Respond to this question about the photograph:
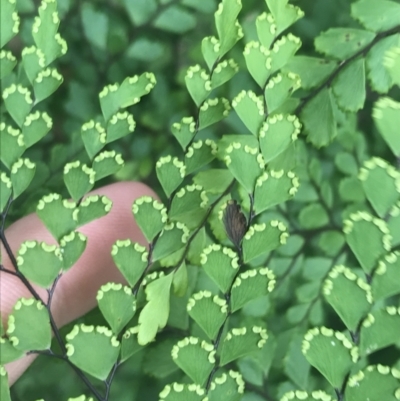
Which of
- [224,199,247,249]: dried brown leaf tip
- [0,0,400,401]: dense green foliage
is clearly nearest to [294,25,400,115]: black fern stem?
[0,0,400,401]: dense green foliage

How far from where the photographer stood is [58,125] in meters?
0.72

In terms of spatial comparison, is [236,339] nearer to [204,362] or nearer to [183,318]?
[204,362]

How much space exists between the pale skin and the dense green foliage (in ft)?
0.11

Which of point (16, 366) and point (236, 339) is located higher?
point (236, 339)

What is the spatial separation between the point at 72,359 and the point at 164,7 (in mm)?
449

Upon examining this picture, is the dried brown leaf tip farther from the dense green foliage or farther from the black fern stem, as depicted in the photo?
the black fern stem

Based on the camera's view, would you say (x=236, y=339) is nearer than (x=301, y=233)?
Yes

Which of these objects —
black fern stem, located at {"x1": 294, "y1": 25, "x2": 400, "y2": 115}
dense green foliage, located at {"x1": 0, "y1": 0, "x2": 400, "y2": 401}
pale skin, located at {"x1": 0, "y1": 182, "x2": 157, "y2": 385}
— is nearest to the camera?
dense green foliage, located at {"x1": 0, "y1": 0, "x2": 400, "y2": 401}

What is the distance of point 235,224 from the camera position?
38 centimetres

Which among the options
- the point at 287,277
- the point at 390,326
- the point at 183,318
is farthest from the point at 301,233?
the point at 390,326

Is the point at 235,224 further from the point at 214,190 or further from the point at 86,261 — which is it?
the point at 86,261

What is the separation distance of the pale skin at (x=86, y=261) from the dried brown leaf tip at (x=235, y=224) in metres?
0.24

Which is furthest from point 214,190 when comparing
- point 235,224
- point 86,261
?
point 86,261

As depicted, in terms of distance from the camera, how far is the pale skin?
0.60 m
